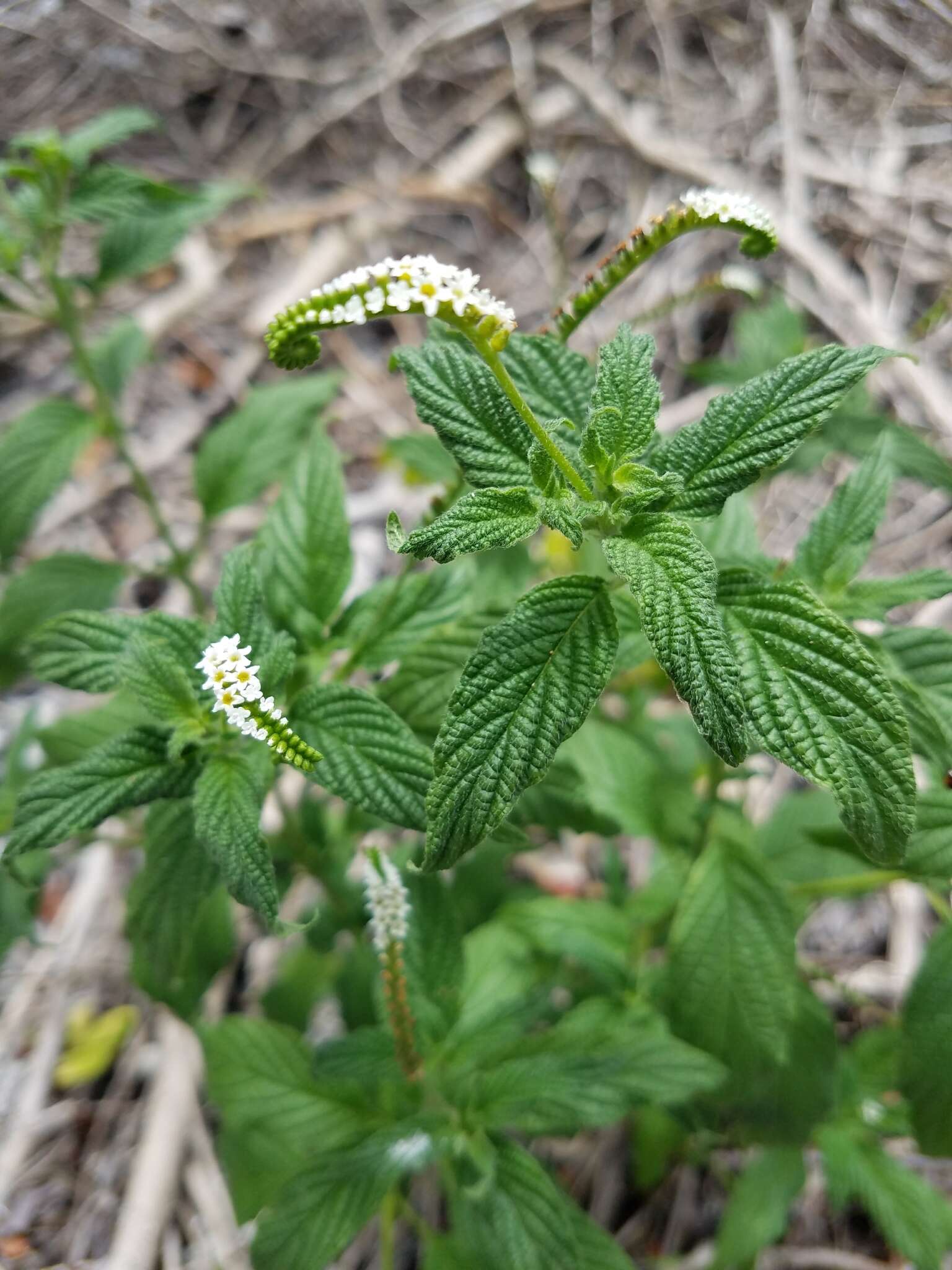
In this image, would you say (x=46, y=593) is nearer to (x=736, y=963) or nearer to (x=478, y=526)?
(x=478, y=526)

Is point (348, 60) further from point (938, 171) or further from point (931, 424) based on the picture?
point (931, 424)

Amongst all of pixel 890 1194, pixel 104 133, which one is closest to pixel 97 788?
pixel 104 133

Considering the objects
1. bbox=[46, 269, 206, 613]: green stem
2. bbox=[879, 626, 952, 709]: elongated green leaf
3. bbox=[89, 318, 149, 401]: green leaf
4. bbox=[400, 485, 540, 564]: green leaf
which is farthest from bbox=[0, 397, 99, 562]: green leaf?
bbox=[879, 626, 952, 709]: elongated green leaf

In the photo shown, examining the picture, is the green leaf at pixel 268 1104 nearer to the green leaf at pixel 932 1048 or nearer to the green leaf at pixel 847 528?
the green leaf at pixel 932 1048

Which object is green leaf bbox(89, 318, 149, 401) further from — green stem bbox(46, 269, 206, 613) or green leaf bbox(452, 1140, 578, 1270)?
green leaf bbox(452, 1140, 578, 1270)

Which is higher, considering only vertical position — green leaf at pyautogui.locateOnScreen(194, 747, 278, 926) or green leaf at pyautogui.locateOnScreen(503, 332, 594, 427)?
green leaf at pyautogui.locateOnScreen(503, 332, 594, 427)

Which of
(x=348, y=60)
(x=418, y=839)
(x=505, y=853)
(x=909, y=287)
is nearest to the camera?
(x=418, y=839)

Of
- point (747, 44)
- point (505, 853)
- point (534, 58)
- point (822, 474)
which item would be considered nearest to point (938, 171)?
point (747, 44)
